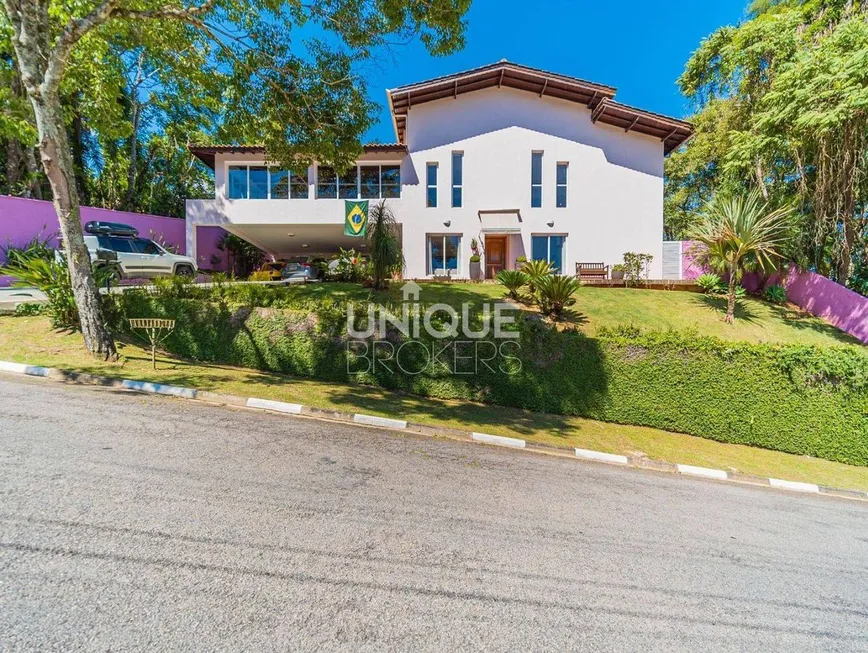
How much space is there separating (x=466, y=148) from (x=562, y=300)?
11.1 m

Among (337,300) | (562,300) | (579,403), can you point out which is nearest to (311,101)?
(337,300)

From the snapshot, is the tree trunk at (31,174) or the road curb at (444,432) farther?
the tree trunk at (31,174)

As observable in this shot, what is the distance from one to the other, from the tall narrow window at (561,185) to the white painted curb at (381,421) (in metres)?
15.4

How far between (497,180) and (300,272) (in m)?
10.5

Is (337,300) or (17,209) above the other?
(17,209)

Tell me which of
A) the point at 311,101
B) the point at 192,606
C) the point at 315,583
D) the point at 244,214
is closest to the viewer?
the point at 192,606

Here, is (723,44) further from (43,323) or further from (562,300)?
(43,323)

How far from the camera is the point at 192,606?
2193 millimetres

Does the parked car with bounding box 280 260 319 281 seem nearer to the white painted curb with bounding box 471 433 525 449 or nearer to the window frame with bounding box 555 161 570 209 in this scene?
the window frame with bounding box 555 161 570 209

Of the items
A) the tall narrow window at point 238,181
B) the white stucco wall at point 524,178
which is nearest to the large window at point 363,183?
the white stucco wall at point 524,178

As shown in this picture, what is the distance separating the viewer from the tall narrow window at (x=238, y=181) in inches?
711

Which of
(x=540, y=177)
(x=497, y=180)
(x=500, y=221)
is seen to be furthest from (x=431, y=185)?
(x=540, y=177)

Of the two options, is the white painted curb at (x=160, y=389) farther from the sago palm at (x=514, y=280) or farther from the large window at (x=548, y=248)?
the large window at (x=548, y=248)

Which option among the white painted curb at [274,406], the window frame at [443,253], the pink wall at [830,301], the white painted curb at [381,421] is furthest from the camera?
the window frame at [443,253]
